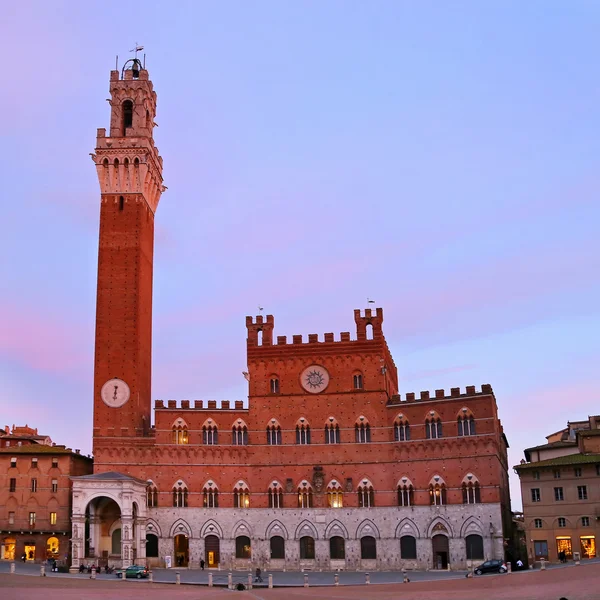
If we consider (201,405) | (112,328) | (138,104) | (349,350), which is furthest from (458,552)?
(138,104)

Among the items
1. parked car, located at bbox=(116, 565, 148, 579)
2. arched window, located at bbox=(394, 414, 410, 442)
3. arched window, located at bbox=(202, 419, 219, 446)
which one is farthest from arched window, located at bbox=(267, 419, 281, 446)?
parked car, located at bbox=(116, 565, 148, 579)

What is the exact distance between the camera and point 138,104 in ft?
261

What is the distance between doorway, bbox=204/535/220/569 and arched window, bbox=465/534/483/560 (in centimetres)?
2037

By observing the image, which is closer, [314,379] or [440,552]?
[440,552]

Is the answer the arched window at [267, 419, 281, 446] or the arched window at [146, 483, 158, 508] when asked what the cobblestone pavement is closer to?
the arched window at [146, 483, 158, 508]

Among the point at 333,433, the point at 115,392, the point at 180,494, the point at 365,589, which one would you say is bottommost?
the point at 365,589

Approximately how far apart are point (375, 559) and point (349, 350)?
1745cm

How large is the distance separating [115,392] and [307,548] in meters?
20.9

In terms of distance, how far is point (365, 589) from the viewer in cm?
4941

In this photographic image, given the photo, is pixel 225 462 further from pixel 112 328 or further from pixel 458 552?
pixel 458 552

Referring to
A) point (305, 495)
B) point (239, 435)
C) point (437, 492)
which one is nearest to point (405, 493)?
point (437, 492)

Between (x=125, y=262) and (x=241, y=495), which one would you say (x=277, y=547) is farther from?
(x=125, y=262)

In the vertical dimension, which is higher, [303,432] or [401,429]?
[303,432]

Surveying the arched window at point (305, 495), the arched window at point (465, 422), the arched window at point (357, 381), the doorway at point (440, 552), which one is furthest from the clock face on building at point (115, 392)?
the doorway at point (440, 552)
